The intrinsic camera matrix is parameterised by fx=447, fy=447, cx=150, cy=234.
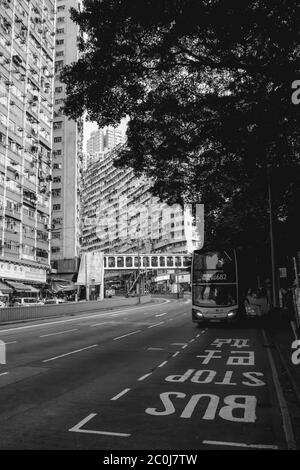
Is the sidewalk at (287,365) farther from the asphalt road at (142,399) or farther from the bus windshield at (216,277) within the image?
the bus windshield at (216,277)

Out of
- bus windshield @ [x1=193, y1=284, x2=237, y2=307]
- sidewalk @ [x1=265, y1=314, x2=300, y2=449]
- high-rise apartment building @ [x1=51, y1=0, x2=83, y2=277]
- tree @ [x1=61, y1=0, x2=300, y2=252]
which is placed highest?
high-rise apartment building @ [x1=51, y1=0, x2=83, y2=277]

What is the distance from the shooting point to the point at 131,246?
136625 millimetres

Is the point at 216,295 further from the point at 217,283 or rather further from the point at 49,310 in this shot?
the point at 49,310

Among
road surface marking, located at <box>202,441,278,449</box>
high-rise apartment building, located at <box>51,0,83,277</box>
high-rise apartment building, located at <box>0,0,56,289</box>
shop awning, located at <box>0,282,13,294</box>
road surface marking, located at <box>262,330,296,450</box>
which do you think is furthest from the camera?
high-rise apartment building, located at <box>51,0,83,277</box>

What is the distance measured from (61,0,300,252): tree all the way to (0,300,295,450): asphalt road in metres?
6.23

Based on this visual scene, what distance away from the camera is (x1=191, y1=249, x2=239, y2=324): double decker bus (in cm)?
2292

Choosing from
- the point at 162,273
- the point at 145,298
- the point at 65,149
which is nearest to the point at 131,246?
the point at 162,273

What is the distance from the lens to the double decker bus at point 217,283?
902 inches

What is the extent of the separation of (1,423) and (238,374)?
5823mm

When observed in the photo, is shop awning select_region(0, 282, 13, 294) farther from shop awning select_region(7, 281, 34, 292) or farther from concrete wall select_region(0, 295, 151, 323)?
concrete wall select_region(0, 295, 151, 323)

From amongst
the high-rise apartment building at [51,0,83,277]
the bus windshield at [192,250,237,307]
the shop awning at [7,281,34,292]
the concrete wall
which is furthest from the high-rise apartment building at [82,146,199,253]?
the bus windshield at [192,250,237,307]

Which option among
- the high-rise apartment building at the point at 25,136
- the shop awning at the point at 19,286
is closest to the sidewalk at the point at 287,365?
the shop awning at the point at 19,286

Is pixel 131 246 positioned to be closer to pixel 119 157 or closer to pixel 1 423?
pixel 119 157

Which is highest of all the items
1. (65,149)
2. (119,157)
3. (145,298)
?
(65,149)
